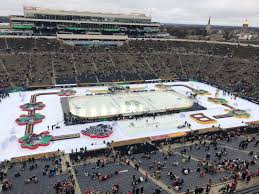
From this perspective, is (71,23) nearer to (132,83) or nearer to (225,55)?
(132,83)

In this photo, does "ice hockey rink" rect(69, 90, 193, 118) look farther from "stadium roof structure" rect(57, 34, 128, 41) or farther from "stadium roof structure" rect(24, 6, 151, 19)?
"stadium roof structure" rect(24, 6, 151, 19)

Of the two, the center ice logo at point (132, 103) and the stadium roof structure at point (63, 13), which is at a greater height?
the stadium roof structure at point (63, 13)

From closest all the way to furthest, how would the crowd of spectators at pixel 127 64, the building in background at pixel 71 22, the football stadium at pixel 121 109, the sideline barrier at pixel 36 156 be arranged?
the football stadium at pixel 121 109 → the sideline barrier at pixel 36 156 → the crowd of spectators at pixel 127 64 → the building in background at pixel 71 22

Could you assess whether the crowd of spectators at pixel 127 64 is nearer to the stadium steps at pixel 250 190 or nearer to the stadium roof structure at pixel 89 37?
the stadium roof structure at pixel 89 37

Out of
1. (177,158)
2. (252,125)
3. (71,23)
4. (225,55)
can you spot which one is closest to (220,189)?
(177,158)

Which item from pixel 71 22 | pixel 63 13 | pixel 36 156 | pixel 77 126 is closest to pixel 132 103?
pixel 77 126

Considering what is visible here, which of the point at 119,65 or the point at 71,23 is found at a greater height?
the point at 71,23

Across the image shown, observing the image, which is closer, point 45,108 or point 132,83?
point 45,108

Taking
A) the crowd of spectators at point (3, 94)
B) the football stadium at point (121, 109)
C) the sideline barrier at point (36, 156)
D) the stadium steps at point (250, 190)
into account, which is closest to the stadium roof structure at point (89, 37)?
the football stadium at point (121, 109)
